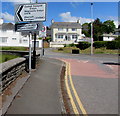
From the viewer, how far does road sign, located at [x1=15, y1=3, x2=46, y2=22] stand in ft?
31.6

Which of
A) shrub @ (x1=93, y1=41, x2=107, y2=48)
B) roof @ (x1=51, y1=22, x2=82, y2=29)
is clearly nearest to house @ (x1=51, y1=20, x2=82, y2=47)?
roof @ (x1=51, y1=22, x2=82, y2=29)

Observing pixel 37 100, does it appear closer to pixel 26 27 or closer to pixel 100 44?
pixel 26 27

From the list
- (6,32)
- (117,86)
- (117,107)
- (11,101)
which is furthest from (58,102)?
(6,32)

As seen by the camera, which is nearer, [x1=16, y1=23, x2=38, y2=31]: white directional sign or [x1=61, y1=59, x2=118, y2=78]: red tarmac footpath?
[x1=16, y1=23, x2=38, y2=31]: white directional sign

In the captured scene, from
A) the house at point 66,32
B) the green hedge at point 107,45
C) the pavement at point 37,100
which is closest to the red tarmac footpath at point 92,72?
the pavement at point 37,100

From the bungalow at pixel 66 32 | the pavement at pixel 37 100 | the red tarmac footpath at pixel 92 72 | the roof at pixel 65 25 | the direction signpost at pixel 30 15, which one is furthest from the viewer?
the roof at pixel 65 25

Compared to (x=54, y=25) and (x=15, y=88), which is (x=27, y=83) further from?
(x=54, y=25)

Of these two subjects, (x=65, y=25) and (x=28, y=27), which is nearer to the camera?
(x=28, y=27)

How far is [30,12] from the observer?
9711mm

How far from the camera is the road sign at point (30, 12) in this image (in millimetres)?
9633

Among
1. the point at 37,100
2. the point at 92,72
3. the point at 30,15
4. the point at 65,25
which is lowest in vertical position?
the point at 37,100

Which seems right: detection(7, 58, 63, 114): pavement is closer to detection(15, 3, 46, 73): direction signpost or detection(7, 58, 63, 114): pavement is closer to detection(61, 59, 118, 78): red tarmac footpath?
detection(15, 3, 46, 73): direction signpost

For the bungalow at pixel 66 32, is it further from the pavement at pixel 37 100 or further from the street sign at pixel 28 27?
the pavement at pixel 37 100

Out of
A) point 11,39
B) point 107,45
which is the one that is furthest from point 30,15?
point 11,39
